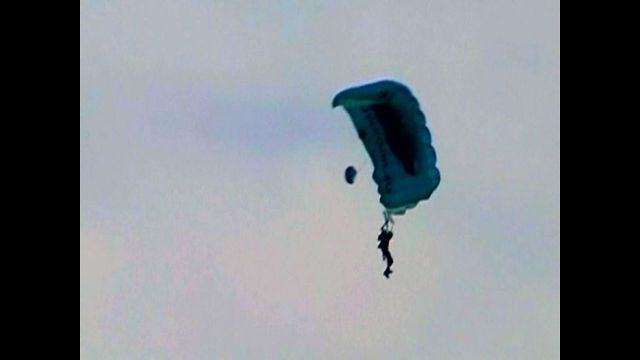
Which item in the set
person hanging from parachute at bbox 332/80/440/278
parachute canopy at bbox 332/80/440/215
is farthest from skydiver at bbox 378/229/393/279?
parachute canopy at bbox 332/80/440/215

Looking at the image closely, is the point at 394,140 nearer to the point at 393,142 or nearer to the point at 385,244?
the point at 393,142

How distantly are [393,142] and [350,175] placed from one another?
55.7 inches

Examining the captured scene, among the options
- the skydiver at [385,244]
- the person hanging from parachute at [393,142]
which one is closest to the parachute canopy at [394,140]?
the person hanging from parachute at [393,142]

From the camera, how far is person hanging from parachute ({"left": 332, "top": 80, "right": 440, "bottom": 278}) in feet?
86.4

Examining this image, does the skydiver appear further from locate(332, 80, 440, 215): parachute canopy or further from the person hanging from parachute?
locate(332, 80, 440, 215): parachute canopy

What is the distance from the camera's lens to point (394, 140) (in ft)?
88.9

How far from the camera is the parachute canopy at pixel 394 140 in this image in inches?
1038

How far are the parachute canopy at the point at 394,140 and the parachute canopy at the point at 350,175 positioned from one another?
40.3 inches

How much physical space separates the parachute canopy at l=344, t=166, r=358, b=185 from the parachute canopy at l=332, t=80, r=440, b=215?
1024 mm

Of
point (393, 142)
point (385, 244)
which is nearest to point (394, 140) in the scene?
point (393, 142)

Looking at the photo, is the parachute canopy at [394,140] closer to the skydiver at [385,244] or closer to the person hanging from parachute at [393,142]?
the person hanging from parachute at [393,142]
